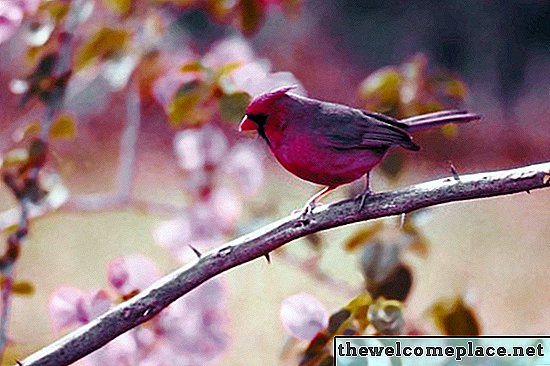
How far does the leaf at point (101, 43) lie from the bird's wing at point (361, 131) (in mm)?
293

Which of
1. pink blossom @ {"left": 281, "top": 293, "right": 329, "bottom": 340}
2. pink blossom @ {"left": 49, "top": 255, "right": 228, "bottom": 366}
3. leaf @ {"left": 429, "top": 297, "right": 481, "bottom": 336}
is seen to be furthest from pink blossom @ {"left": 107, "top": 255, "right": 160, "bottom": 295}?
leaf @ {"left": 429, "top": 297, "right": 481, "bottom": 336}

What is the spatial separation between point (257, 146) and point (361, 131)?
329 millimetres

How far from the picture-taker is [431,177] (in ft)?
3.68

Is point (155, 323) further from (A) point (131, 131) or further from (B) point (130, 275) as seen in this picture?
(A) point (131, 131)

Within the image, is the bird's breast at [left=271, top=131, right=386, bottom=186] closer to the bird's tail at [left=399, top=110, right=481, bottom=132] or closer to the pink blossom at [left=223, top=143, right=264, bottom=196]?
the bird's tail at [left=399, top=110, right=481, bottom=132]

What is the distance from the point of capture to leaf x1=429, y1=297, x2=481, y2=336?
0.71m

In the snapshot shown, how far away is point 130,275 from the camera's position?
736 mm

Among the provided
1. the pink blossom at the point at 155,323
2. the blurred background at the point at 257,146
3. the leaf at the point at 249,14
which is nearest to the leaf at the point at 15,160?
the blurred background at the point at 257,146

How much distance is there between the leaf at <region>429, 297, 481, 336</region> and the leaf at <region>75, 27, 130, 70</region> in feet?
1.12

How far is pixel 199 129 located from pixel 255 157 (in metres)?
0.05

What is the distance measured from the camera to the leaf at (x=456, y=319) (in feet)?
2.34

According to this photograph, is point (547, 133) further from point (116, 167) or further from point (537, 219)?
point (116, 167)

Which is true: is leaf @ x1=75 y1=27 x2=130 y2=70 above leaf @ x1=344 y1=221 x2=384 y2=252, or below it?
above

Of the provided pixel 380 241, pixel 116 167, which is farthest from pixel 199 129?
pixel 116 167
